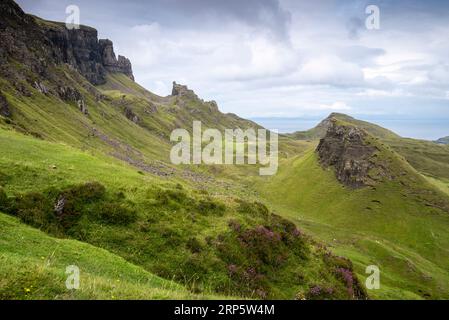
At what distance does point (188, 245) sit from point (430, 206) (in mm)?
125409

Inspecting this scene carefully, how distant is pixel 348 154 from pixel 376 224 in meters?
41.4

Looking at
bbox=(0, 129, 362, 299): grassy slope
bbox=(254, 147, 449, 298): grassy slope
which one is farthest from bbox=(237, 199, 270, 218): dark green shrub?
bbox=(254, 147, 449, 298): grassy slope

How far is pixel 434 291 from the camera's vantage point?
3250 inches

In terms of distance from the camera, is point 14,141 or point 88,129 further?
point 88,129

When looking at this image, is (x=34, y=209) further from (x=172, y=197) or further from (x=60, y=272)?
(x=60, y=272)

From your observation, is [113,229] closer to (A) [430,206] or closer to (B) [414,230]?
(B) [414,230]

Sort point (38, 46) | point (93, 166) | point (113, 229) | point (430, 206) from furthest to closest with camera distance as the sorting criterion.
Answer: point (38, 46), point (430, 206), point (93, 166), point (113, 229)

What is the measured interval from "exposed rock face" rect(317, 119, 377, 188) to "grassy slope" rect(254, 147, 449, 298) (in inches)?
180

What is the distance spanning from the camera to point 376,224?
415ft

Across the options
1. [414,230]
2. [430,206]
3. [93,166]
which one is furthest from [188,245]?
[430,206]

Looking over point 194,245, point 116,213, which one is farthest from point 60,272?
point 116,213

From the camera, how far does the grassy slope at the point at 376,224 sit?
8756 cm
